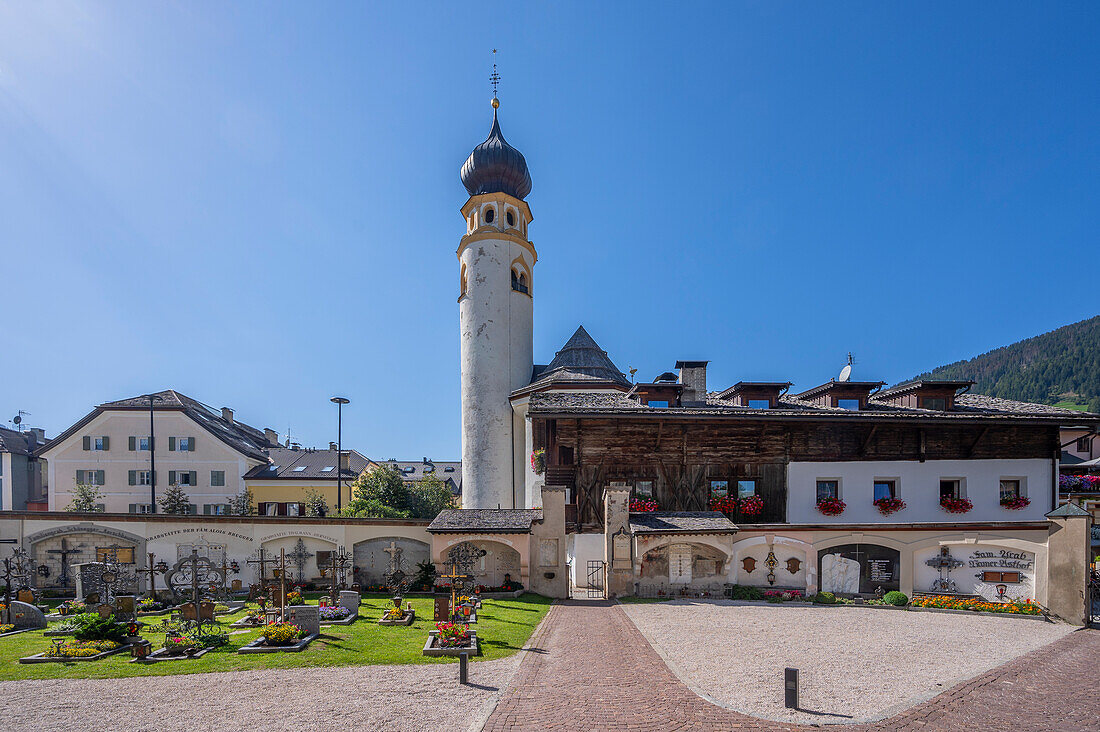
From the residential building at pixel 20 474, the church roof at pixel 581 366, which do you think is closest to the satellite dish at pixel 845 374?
the church roof at pixel 581 366

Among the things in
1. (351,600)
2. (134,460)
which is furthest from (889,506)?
(134,460)

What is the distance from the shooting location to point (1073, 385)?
423ft

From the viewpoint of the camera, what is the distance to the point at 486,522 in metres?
23.8

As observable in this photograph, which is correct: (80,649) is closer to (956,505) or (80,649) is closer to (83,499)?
(83,499)

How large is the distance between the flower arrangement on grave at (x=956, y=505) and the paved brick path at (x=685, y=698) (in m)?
13.5

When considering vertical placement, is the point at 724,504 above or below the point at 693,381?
below

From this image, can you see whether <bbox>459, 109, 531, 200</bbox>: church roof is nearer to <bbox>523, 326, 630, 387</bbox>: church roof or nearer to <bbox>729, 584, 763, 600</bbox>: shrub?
<bbox>523, 326, 630, 387</bbox>: church roof

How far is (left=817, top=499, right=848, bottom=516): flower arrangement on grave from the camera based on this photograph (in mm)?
26422

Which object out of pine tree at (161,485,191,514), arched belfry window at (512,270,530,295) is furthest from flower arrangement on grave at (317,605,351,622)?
pine tree at (161,485,191,514)

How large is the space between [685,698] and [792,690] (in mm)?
1847

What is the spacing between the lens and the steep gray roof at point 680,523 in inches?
845

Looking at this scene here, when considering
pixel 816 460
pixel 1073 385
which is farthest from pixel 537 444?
pixel 1073 385

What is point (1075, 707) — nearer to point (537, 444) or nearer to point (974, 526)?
point (974, 526)

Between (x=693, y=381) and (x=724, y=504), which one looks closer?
(x=724, y=504)
